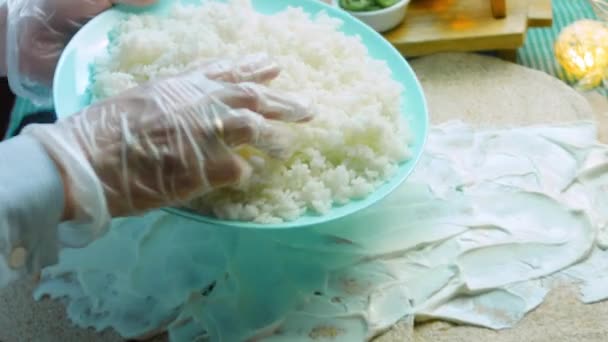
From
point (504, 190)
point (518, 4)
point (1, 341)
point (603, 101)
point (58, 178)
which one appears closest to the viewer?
point (58, 178)

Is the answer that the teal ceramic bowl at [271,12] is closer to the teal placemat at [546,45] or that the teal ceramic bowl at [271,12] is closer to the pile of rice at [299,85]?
the pile of rice at [299,85]

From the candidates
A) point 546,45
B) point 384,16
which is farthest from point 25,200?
point 546,45

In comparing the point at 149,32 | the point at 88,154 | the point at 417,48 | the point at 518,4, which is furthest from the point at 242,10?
the point at 518,4

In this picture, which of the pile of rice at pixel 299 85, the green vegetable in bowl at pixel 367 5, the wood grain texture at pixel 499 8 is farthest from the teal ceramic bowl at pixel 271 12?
the wood grain texture at pixel 499 8

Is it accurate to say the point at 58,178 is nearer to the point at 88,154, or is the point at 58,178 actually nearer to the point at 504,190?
the point at 88,154

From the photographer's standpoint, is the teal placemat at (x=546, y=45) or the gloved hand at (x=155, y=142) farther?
the teal placemat at (x=546, y=45)

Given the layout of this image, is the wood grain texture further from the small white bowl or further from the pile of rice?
the pile of rice

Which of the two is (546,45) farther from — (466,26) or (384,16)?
(384,16)
